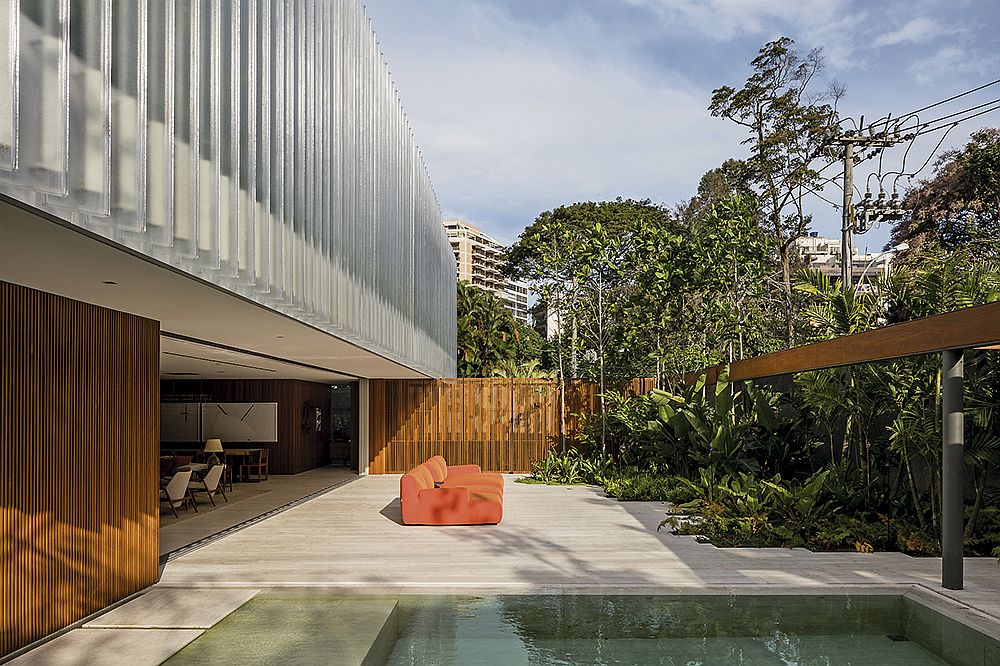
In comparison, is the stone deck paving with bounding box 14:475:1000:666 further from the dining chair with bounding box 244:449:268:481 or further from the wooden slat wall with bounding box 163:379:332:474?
the wooden slat wall with bounding box 163:379:332:474

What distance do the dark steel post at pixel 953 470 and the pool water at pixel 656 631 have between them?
0.58m

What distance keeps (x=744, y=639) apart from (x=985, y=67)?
1979cm

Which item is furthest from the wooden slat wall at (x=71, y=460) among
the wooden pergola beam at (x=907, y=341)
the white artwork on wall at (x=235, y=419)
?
the white artwork on wall at (x=235, y=419)

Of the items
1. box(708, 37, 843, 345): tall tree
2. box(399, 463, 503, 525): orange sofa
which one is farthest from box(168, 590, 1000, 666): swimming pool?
box(708, 37, 843, 345): tall tree

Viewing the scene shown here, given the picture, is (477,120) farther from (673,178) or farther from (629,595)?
(629,595)

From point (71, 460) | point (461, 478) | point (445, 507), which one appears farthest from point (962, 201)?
point (71, 460)

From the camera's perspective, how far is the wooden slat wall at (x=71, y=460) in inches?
212

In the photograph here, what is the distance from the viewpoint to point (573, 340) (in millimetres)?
17344

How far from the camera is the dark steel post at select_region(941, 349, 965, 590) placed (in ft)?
22.7

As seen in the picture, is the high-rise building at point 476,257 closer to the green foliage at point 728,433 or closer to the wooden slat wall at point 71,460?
the green foliage at point 728,433

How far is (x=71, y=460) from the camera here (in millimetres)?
6062

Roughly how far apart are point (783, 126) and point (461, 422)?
1319cm

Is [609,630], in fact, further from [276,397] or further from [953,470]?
[276,397]

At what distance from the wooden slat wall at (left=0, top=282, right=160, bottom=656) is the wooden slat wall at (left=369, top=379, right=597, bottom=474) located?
10.9 metres
